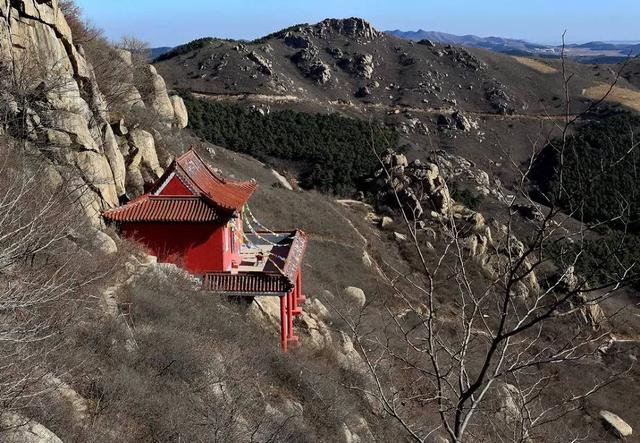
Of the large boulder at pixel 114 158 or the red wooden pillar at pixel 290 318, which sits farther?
the large boulder at pixel 114 158

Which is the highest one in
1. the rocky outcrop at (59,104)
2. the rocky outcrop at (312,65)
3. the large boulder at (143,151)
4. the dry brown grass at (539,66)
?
the rocky outcrop at (59,104)

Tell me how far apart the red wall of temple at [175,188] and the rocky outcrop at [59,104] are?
2.03 meters

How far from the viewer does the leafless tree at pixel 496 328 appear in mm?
5438

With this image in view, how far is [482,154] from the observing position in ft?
250

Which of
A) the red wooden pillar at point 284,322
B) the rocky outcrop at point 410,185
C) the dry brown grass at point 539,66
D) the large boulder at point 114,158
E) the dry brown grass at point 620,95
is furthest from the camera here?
the dry brown grass at point 539,66

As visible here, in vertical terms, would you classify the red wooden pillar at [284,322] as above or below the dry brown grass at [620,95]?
above

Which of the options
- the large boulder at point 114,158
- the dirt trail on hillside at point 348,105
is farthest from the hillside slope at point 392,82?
the large boulder at point 114,158

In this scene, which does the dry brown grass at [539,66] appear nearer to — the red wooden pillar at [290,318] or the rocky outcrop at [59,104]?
the rocky outcrop at [59,104]

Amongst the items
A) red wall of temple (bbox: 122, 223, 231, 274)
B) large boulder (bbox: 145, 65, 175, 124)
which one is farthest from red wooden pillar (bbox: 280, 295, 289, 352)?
large boulder (bbox: 145, 65, 175, 124)

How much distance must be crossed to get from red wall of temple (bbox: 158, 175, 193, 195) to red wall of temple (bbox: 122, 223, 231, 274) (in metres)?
1.10

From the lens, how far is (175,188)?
19.4m

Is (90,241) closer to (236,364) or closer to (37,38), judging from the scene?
(236,364)

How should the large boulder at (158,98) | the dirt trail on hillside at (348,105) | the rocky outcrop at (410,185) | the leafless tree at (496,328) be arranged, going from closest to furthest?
the leafless tree at (496,328), the large boulder at (158,98), the rocky outcrop at (410,185), the dirt trail on hillside at (348,105)

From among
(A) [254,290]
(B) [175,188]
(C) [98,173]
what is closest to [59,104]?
(C) [98,173]
